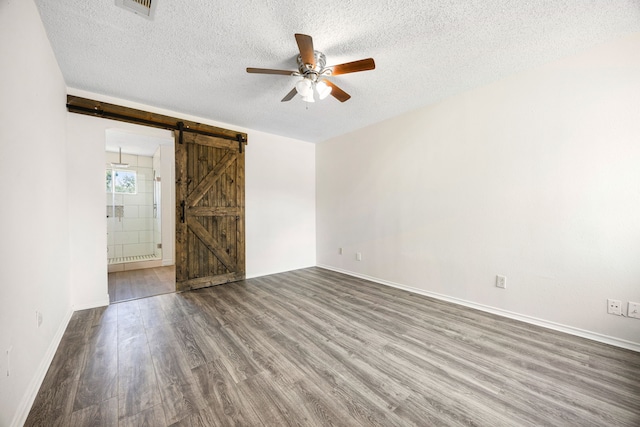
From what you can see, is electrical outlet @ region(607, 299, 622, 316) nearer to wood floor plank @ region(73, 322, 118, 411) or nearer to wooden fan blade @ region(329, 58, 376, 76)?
wooden fan blade @ region(329, 58, 376, 76)

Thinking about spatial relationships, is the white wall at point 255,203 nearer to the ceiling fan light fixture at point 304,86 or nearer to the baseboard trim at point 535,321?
the baseboard trim at point 535,321

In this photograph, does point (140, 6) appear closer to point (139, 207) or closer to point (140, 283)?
point (140, 283)

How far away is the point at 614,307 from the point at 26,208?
14.7 feet

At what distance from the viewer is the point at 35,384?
1.54 meters

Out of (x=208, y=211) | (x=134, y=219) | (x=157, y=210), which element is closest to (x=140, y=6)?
(x=208, y=211)

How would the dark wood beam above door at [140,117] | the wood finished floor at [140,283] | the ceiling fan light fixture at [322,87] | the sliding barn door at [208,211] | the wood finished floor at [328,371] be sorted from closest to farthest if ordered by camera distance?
the wood finished floor at [328,371], the ceiling fan light fixture at [322,87], the dark wood beam above door at [140,117], the wood finished floor at [140,283], the sliding barn door at [208,211]

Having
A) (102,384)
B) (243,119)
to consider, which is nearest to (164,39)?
(243,119)

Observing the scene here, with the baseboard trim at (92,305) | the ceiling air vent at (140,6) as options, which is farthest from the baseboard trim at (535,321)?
the ceiling air vent at (140,6)

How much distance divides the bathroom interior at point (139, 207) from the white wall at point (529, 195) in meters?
4.17

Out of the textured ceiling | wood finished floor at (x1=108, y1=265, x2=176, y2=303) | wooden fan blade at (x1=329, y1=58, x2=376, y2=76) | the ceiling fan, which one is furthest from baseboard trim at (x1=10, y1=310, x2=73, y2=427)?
wooden fan blade at (x1=329, y1=58, x2=376, y2=76)

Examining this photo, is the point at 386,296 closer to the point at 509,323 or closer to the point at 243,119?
the point at 509,323

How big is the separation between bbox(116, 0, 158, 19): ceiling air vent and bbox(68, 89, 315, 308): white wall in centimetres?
184

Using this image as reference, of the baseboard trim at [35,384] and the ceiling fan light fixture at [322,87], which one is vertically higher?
the ceiling fan light fixture at [322,87]

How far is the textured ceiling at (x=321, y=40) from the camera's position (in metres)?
1.72
